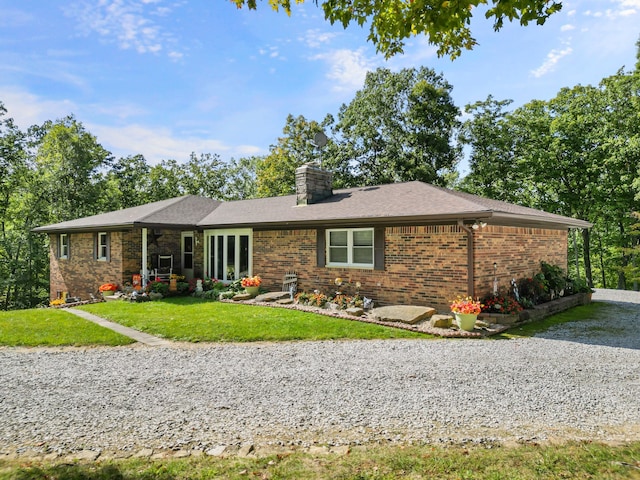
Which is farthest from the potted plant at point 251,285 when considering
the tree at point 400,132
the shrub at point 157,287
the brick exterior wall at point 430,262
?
the tree at point 400,132

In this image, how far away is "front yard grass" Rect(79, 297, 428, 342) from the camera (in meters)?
8.27

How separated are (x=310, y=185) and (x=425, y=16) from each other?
1092cm

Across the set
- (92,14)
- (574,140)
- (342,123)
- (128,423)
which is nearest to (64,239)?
(92,14)

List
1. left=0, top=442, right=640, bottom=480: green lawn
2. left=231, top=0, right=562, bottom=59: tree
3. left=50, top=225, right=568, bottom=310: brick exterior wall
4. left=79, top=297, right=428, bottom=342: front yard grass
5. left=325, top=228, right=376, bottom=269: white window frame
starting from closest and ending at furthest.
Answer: left=0, top=442, right=640, bottom=480: green lawn → left=231, top=0, right=562, bottom=59: tree → left=79, top=297, right=428, bottom=342: front yard grass → left=50, top=225, right=568, bottom=310: brick exterior wall → left=325, top=228, right=376, bottom=269: white window frame

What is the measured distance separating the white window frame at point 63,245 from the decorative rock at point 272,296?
36.7 ft

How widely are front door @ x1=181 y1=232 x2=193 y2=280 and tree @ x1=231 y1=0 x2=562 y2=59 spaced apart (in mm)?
13034

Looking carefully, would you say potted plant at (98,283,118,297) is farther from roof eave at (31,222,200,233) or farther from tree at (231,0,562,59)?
tree at (231,0,562,59)

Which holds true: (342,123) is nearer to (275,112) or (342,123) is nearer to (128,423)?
(275,112)

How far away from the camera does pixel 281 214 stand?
14.0 meters

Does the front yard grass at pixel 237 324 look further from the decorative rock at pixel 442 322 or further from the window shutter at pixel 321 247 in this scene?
the window shutter at pixel 321 247

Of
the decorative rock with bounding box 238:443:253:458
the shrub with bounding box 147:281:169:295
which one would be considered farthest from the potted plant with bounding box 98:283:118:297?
the decorative rock with bounding box 238:443:253:458

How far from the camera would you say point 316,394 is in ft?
16.6

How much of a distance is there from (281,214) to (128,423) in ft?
33.4

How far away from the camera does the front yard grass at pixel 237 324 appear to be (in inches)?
325
